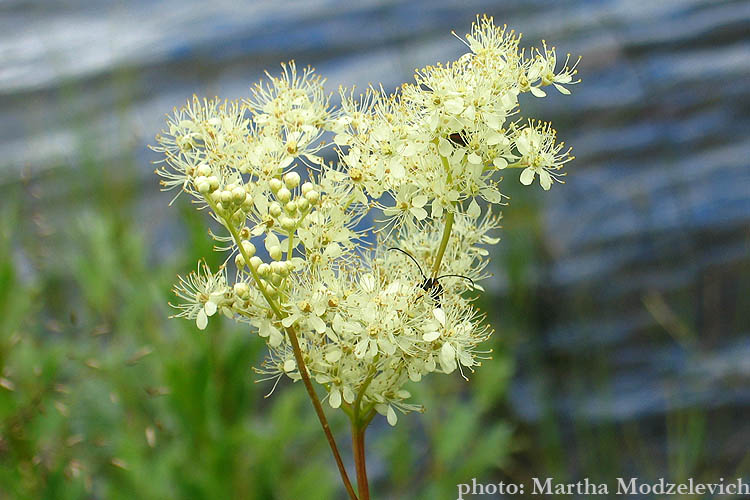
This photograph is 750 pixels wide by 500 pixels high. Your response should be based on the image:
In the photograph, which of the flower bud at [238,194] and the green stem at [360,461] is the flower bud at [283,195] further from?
the green stem at [360,461]

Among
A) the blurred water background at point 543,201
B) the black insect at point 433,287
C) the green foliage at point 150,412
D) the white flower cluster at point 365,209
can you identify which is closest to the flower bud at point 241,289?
the white flower cluster at point 365,209

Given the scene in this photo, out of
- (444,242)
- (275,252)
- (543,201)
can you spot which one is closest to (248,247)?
(275,252)

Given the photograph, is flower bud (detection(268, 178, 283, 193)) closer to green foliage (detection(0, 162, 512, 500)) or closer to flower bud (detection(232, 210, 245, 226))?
flower bud (detection(232, 210, 245, 226))

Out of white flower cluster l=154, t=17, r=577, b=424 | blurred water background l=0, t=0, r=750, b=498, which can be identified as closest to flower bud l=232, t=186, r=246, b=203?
white flower cluster l=154, t=17, r=577, b=424

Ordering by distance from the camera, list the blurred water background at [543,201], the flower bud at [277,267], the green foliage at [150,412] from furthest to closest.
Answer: the blurred water background at [543,201], the green foliage at [150,412], the flower bud at [277,267]

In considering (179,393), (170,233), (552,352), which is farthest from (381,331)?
(170,233)

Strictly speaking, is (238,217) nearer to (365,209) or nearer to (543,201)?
(365,209)
